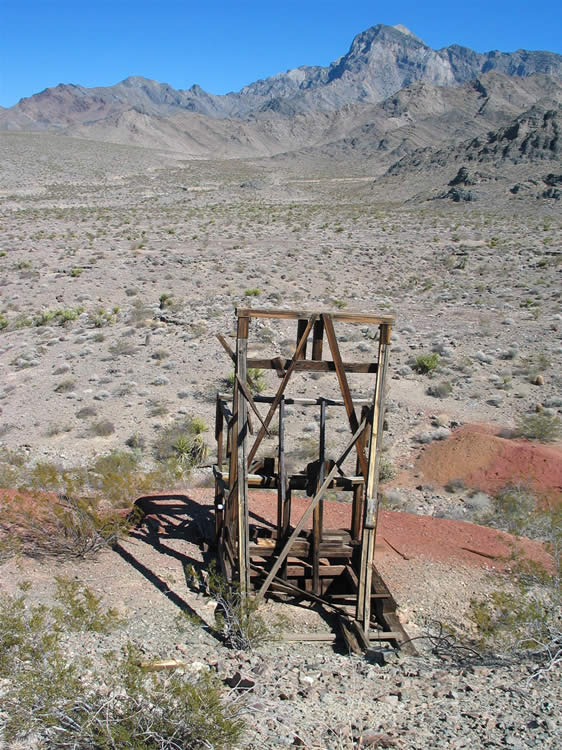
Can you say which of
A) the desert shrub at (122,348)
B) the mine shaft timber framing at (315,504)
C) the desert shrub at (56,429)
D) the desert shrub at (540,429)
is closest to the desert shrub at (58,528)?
the mine shaft timber framing at (315,504)

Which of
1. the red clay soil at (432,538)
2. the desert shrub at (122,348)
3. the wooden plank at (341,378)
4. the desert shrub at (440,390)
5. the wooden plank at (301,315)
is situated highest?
the wooden plank at (301,315)

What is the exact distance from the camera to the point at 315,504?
6074mm

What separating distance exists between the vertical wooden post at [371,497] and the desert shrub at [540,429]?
7426 mm

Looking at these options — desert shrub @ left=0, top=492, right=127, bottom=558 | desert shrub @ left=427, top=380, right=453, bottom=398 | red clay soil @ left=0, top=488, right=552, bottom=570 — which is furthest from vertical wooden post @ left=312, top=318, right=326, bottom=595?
desert shrub @ left=427, top=380, right=453, bottom=398

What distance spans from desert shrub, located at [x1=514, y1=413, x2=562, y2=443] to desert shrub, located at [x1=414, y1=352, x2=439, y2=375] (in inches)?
130

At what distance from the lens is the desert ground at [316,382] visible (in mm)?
4727

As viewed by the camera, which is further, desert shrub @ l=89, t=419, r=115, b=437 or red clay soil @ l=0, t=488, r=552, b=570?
desert shrub @ l=89, t=419, r=115, b=437

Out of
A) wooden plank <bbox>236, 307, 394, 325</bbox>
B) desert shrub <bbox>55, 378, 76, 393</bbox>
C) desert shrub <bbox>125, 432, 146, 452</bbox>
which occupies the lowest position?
desert shrub <bbox>125, 432, 146, 452</bbox>

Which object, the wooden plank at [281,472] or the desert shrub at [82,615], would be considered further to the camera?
the wooden plank at [281,472]

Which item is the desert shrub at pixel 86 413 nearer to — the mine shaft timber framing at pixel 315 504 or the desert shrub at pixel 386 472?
the desert shrub at pixel 386 472

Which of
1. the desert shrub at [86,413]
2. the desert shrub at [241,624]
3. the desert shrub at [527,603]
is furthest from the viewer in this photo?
the desert shrub at [86,413]

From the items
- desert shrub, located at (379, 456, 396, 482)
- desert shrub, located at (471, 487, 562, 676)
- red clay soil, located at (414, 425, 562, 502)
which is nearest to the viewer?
desert shrub, located at (471, 487, 562, 676)

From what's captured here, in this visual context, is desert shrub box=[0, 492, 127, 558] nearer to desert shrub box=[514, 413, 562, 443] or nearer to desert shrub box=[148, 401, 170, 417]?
desert shrub box=[148, 401, 170, 417]

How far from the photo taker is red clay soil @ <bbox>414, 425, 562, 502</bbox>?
34.6 ft
